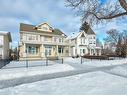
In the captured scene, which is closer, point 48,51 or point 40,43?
point 40,43

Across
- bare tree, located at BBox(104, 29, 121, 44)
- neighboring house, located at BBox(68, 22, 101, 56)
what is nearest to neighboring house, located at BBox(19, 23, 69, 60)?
neighboring house, located at BBox(68, 22, 101, 56)

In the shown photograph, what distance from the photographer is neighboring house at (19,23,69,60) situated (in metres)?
28.1

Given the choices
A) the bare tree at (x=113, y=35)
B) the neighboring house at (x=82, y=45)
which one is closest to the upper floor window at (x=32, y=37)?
the neighboring house at (x=82, y=45)

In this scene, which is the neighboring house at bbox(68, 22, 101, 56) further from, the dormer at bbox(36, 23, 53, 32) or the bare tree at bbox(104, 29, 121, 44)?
the bare tree at bbox(104, 29, 121, 44)

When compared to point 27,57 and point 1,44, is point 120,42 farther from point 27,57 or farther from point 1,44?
point 1,44

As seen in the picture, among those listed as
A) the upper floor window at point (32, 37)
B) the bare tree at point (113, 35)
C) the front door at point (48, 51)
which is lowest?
the front door at point (48, 51)

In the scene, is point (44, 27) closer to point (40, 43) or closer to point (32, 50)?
point (40, 43)

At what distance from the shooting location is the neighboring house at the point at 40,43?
1105 inches

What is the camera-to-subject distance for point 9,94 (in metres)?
5.79

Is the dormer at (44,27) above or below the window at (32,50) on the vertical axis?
above

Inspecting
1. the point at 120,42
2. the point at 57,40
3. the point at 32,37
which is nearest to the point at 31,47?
the point at 32,37

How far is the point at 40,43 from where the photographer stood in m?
29.1

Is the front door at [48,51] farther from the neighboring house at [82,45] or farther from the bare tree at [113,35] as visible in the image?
the bare tree at [113,35]

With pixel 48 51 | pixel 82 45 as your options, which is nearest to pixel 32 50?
pixel 48 51
